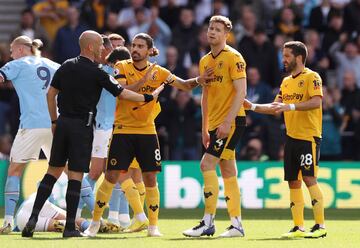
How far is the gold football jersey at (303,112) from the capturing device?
537 inches

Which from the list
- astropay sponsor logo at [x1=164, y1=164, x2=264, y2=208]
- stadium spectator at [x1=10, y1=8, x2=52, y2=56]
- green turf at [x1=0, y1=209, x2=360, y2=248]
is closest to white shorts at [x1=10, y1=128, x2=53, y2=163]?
green turf at [x1=0, y1=209, x2=360, y2=248]

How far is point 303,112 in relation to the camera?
45.1 feet

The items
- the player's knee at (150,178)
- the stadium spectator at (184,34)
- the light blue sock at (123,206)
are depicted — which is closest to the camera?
the player's knee at (150,178)

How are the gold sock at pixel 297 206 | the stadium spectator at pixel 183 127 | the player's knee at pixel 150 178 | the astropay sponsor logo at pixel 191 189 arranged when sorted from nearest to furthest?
the player's knee at pixel 150 178
the gold sock at pixel 297 206
the astropay sponsor logo at pixel 191 189
the stadium spectator at pixel 183 127

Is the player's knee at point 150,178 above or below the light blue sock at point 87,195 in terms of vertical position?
above

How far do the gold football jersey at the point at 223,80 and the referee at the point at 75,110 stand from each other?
767mm

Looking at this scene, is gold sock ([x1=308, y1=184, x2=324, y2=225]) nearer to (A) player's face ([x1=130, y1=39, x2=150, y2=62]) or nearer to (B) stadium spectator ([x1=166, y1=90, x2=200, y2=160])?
(A) player's face ([x1=130, y1=39, x2=150, y2=62])

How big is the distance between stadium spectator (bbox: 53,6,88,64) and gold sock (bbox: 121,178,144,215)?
8378 mm

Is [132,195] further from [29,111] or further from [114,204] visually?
[29,111]

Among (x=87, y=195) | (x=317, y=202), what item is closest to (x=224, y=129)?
(x=317, y=202)

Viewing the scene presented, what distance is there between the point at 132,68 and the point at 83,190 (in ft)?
6.13

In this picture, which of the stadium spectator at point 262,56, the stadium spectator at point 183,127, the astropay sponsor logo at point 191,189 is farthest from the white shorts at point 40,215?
the stadium spectator at point 262,56

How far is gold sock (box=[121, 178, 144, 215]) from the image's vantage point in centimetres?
1439

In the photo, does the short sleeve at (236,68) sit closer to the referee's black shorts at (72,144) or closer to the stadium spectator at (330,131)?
the referee's black shorts at (72,144)
